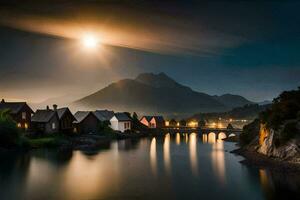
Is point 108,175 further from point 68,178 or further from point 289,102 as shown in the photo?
point 289,102

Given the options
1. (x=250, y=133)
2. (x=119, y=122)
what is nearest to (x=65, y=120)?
(x=119, y=122)

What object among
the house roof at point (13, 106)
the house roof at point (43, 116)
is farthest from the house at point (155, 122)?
the house roof at point (13, 106)

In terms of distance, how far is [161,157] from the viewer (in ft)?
210

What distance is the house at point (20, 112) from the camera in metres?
81.9

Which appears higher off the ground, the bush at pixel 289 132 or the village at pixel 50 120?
the village at pixel 50 120

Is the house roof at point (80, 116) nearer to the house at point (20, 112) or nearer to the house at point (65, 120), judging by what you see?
the house at point (65, 120)

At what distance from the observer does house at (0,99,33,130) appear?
81.9 metres

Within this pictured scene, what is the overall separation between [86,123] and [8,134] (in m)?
38.8

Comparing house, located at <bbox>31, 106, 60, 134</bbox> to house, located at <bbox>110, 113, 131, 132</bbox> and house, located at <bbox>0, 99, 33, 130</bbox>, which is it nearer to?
house, located at <bbox>0, 99, 33, 130</bbox>

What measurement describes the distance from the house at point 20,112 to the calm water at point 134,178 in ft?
75.9

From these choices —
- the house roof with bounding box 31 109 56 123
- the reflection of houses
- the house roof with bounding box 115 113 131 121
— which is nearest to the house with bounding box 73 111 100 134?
the house roof with bounding box 31 109 56 123

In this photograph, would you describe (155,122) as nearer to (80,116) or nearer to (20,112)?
(80,116)

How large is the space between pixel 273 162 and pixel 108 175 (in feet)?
83.0

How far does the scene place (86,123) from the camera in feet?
338
